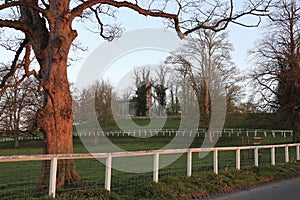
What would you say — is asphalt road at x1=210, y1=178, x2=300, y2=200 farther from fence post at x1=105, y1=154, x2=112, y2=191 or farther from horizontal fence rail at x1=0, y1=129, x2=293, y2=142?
horizontal fence rail at x1=0, y1=129, x2=293, y2=142

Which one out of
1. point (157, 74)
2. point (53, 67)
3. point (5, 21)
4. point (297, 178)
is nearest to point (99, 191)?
point (53, 67)

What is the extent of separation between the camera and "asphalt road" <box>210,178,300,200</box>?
7.65 metres

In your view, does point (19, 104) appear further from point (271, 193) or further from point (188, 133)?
point (188, 133)

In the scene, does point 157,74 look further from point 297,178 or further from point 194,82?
point 297,178

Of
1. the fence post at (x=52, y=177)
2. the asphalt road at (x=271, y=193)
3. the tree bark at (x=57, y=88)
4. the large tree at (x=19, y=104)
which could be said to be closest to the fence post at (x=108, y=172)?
the tree bark at (x=57, y=88)

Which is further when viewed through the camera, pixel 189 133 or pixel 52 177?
pixel 189 133

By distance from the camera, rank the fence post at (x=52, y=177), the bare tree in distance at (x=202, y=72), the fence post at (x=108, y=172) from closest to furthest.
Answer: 1. the fence post at (x=52, y=177)
2. the fence post at (x=108, y=172)
3. the bare tree in distance at (x=202, y=72)

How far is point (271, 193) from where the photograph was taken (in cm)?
829

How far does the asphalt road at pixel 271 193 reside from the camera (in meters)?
7.65

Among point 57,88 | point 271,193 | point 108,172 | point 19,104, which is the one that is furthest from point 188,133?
point 108,172

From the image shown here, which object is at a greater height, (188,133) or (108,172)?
(188,133)

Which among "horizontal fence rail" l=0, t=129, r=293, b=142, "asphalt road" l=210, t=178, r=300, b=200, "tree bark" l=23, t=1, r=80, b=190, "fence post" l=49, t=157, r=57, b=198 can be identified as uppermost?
"tree bark" l=23, t=1, r=80, b=190

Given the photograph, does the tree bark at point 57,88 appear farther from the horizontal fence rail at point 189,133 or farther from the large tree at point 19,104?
the horizontal fence rail at point 189,133

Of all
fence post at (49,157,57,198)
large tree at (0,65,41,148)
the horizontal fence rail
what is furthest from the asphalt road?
the horizontal fence rail
